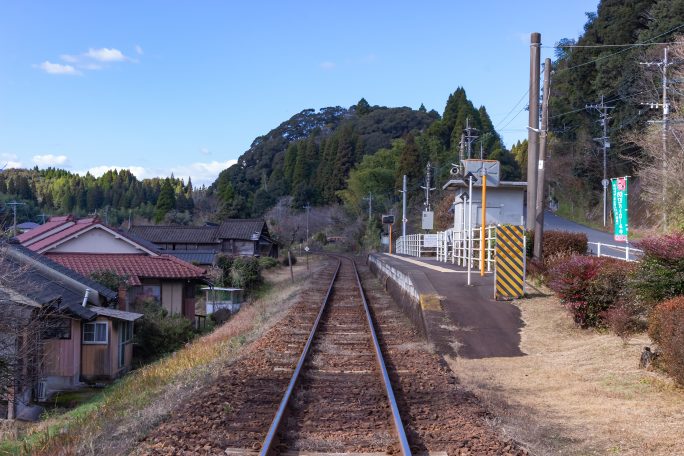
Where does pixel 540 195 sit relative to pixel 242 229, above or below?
above

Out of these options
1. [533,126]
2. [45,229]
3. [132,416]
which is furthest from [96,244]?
[132,416]

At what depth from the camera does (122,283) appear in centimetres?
2936

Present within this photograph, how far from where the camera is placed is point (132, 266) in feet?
105

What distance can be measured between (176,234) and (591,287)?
49869 millimetres

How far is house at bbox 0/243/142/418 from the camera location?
1513 centimetres

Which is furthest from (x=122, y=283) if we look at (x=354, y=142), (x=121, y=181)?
(x=121, y=181)

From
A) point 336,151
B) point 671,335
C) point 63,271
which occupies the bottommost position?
point 63,271

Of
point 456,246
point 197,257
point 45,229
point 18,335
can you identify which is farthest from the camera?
point 197,257

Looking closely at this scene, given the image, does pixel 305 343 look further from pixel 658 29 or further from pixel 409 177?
pixel 409 177

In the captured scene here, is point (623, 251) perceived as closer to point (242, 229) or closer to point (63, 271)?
point (63, 271)

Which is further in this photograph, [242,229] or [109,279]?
[242,229]

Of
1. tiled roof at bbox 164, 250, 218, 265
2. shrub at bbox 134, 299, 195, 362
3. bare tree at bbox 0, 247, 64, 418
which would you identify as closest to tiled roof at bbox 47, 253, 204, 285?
shrub at bbox 134, 299, 195, 362

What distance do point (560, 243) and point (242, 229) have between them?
44583 millimetres

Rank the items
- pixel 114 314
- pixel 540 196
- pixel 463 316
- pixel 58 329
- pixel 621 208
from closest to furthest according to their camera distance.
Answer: pixel 463 316, pixel 621 208, pixel 540 196, pixel 58 329, pixel 114 314
